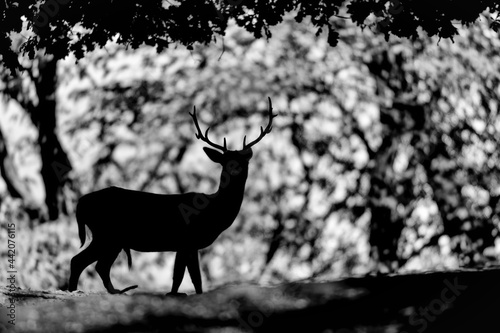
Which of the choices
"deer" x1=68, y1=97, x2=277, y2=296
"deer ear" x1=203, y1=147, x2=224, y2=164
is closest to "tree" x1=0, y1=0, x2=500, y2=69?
"deer ear" x1=203, y1=147, x2=224, y2=164

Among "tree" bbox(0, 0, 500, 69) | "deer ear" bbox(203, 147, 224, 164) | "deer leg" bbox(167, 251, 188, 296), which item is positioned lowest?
"deer leg" bbox(167, 251, 188, 296)

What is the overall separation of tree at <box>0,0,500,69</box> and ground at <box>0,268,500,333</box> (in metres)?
2.34

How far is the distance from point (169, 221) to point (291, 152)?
2292mm

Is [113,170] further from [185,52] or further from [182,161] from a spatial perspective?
[185,52]

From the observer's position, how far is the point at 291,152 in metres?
8.51

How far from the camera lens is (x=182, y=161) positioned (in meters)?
8.37

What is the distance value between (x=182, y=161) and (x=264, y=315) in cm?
267

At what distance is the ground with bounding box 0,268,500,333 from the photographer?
602 centimetres

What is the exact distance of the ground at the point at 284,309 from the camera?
6.02 meters

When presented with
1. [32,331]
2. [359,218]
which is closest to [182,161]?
[359,218]

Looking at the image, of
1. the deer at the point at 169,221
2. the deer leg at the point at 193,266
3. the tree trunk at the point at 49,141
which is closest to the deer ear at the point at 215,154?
the deer at the point at 169,221

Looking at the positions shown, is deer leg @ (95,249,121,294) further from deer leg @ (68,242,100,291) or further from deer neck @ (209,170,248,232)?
deer neck @ (209,170,248,232)

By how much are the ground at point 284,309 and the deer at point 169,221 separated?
1.05ft

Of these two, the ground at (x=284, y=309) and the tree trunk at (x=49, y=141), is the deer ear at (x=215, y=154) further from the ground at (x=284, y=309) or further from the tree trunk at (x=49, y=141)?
the tree trunk at (x=49, y=141)
